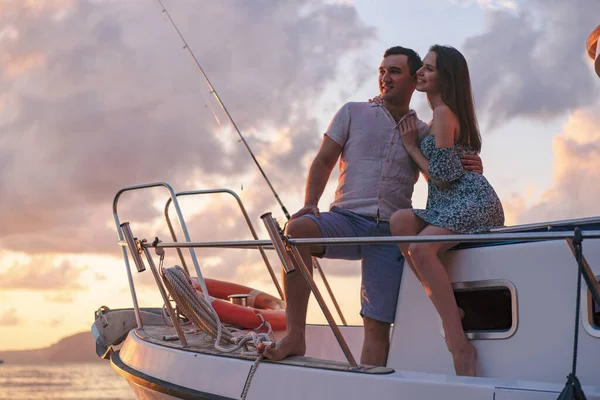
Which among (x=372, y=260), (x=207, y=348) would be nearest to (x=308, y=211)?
(x=372, y=260)

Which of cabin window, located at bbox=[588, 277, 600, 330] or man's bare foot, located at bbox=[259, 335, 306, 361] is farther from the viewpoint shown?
man's bare foot, located at bbox=[259, 335, 306, 361]

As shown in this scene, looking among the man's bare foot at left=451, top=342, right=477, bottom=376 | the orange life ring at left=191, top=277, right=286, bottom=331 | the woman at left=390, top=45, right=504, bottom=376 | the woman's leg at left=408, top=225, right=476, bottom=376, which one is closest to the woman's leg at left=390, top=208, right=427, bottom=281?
the woman at left=390, top=45, right=504, bottom=376

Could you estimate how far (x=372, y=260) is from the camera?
4059 mm

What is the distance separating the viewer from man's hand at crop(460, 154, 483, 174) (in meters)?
3.62

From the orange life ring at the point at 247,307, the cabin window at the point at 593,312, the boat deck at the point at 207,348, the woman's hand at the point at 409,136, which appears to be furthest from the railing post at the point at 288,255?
the orange life ring at the point at 247,307

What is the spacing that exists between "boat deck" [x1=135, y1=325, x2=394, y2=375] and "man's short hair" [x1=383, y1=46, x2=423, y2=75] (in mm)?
1641

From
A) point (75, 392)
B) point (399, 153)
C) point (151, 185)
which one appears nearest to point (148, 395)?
point (151, 185)

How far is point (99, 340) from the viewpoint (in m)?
6.26

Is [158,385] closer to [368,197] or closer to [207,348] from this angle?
[207,348]

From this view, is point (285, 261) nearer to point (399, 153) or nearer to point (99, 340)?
point (399, 153)

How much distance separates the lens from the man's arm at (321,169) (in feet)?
13.7

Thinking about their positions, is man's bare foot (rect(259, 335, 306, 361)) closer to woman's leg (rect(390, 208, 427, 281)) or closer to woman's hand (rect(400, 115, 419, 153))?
woman's leg (rect(390, 208, 427, 281))

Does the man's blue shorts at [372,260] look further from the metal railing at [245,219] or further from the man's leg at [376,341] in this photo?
the metal railing at [245,219]

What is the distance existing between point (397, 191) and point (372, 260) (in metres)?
0.40
